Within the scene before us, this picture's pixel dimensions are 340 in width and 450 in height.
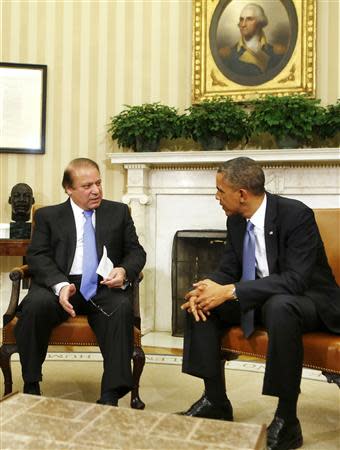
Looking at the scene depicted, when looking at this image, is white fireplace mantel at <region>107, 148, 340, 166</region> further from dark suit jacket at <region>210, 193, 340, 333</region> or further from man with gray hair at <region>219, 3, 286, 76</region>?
dark suit jacket at <region>210, 193, 340, 333</region>

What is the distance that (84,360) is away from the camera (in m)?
3.76

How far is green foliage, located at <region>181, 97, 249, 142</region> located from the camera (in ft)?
14.4

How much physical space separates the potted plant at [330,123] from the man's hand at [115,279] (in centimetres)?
228

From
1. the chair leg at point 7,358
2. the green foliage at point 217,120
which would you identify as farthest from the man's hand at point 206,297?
the green foliage at point 217,120

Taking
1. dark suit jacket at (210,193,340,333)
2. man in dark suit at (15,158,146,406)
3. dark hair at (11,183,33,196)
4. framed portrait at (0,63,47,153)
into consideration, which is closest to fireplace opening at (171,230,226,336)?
dark hair at (11,183,33,196)

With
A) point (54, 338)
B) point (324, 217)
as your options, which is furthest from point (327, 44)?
point (54, 338)

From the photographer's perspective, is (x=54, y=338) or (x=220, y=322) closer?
(x=220, y=322)

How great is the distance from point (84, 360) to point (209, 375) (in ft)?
5.07

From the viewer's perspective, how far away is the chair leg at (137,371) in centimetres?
274

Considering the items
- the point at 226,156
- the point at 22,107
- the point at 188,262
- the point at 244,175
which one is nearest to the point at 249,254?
the point at 244,175

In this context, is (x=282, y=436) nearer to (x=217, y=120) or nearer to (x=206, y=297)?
(x=206, y=297)

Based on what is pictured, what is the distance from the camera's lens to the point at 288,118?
4.25m

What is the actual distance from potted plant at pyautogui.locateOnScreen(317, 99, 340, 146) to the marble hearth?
0.22 meters

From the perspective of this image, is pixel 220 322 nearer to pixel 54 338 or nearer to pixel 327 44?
pixel 54 338
